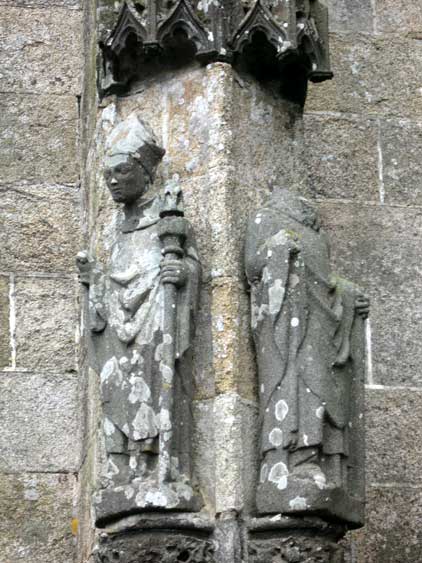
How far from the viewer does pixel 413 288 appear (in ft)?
33.0

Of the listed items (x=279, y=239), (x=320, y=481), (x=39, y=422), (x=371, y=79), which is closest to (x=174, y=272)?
(x=279, y=239)

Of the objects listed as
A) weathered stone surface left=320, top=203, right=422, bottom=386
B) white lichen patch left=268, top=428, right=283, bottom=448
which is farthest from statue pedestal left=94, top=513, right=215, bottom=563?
weathered stone surface left=320, top=203, right=422, bottom=386

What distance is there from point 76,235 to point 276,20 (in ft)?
5.08

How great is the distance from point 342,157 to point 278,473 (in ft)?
7.63

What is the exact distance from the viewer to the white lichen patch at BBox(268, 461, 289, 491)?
8.31 meters

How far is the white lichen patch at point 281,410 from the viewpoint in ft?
27.5

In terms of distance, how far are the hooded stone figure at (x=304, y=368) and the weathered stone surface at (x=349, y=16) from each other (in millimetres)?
2008

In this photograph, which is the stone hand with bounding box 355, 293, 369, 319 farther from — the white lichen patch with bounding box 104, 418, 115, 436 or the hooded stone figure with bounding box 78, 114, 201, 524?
the white lichen patch with bounding box 104, 418, 115, 436

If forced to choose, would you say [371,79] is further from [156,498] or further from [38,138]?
[156,498]

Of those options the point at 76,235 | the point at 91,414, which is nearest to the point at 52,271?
the point at 76,235

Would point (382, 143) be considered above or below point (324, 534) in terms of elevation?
above

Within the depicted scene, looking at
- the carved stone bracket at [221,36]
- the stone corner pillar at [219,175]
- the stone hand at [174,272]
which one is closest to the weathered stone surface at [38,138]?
the stone corner pillar at [219,175]

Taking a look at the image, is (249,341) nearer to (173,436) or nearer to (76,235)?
(173,436)

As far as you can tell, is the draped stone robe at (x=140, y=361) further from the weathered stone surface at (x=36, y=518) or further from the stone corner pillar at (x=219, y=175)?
the weathered stone surface at (x=36, y=518)
